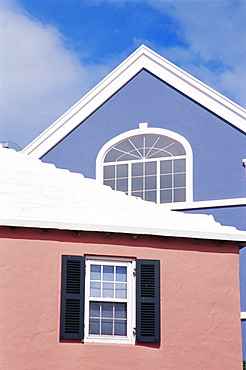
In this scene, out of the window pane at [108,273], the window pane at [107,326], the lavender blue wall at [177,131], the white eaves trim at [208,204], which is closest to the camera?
the window pane at [107,326]

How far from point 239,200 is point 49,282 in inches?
297

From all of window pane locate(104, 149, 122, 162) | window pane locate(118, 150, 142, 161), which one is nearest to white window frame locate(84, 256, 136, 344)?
window pane locate(118, 150, 142, 161)

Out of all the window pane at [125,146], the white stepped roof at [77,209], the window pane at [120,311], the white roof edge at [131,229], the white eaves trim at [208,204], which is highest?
the window pane at [125,146]

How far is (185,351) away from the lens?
52.3 feet

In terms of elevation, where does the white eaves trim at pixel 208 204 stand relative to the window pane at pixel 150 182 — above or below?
below

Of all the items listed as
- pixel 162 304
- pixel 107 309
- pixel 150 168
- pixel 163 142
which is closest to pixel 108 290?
pixel 107 309

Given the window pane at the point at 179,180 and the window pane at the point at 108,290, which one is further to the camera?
the window pane at the point at 179,180

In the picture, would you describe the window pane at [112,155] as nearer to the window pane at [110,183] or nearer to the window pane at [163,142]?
the window pane at [110,183]

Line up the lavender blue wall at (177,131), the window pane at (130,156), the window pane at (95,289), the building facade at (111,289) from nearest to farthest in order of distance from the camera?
the building facade at (111,289) < the window pane at (95,289) < the lavender blue wall at (177,131) < the window pane at (130,156)

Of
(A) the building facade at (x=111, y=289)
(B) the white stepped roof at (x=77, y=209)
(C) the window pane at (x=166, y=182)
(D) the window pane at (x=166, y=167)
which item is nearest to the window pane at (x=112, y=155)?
(D) the window pane at (x=166, y=167)

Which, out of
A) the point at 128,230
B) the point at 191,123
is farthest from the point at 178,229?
the point at 191,123

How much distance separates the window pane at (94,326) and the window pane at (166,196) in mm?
7440

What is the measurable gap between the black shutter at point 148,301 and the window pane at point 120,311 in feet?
0.93

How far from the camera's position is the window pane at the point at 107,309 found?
16031 mm
